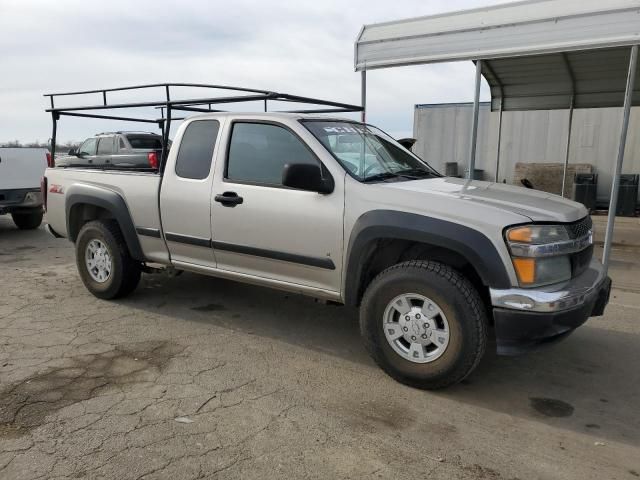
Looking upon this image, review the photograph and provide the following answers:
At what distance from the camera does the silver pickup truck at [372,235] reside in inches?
125

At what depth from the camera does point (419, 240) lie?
11.2 ft

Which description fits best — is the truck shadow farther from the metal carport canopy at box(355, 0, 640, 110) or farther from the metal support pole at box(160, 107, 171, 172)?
the metal carport canopy at box(355, 0, 640, 110)

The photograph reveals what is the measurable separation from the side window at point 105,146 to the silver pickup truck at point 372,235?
10015 millimetres

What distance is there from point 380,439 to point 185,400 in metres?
1.26

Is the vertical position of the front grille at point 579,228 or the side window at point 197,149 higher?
the side window at point 197,149

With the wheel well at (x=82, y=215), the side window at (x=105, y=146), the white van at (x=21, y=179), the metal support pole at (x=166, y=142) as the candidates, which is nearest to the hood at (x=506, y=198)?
the metal support pole at (x=166, y=142)

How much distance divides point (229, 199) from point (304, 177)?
88 cm

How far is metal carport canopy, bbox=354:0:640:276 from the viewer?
5.64 meters

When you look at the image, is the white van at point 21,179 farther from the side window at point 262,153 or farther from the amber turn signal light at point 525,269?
the amber turn signal light at point 525,269

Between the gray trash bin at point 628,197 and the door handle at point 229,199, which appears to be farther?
the gray trash bin at point 628,197

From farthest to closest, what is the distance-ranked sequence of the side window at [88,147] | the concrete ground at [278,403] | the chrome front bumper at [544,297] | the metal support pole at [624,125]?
the side window at [88,147] < the metal support pole at [624,125] < the chrome front bumper at [544,297] < the concrete ground at [278,403]

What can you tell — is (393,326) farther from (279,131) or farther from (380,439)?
(279,131)

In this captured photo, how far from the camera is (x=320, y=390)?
3498 mm

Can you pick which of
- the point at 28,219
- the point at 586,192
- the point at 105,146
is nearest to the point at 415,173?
the point at 28,219
